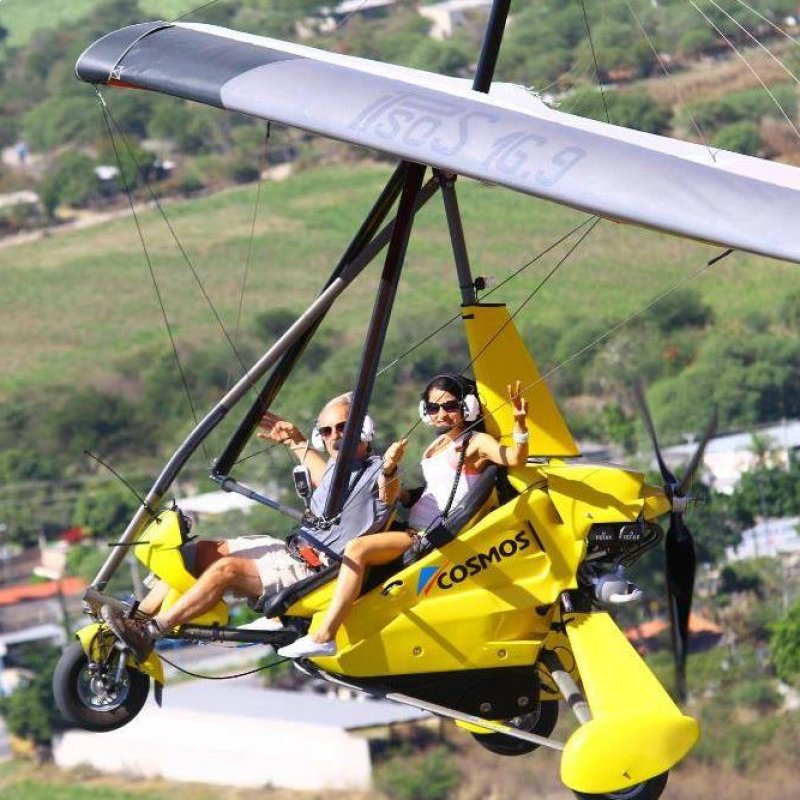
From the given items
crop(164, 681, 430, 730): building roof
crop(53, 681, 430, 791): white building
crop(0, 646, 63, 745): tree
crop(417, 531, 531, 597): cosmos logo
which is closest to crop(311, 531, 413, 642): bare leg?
crop(417, 531, 531, 597): cosmos logo

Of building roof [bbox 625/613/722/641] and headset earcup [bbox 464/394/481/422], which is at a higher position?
headset earcup [bbox 464/394/481/422]

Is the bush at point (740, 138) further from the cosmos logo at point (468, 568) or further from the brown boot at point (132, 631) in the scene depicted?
the brown boot at point (132, 631)

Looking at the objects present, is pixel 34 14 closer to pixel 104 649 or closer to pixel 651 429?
pixel 104 649

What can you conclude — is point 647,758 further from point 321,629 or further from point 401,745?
point 401,745

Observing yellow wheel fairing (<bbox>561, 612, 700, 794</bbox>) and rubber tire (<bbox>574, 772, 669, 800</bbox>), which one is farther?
rubber tire (<bbox>574, 772, 669, 800</bbox>)

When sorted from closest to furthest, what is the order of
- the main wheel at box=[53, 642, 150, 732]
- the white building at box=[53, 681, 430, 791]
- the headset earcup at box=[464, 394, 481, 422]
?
the headset earcup at box=[464, 394, 481, 422]
the main wheel at box=[53, 642, 150, 732]
the white building at box=[53, 681, 430, 791]

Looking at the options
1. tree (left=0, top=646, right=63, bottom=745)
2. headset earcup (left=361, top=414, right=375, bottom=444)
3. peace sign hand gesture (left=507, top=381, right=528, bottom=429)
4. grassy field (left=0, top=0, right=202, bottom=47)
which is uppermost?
peace sign hand gesture (left=507, top=381, right=528, bottom=429)

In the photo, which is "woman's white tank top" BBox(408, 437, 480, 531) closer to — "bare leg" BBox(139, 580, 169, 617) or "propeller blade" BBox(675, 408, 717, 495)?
"propeller blade" BBox(675, 408, 717, 495)

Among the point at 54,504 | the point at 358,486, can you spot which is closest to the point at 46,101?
the point at 54,504
